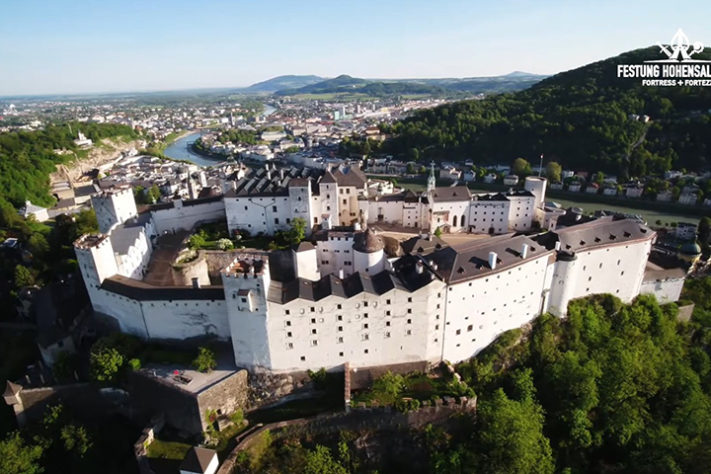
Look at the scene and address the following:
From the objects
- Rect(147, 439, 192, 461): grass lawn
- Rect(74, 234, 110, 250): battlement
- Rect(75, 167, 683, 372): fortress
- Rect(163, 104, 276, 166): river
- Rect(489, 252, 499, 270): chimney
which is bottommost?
Rect(147, 439, 192, 461): grass lawn

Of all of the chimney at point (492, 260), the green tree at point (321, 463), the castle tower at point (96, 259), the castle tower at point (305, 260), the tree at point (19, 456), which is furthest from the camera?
the castle tower at point (305, 260)

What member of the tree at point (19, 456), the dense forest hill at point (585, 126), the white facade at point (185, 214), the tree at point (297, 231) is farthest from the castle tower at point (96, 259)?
the dense forest hill at point (585, 126)

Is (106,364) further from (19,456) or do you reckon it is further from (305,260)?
(305,260)

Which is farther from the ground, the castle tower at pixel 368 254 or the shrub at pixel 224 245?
the castle tower at pixel 368 254

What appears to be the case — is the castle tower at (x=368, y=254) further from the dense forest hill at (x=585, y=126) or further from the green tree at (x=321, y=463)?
the dense forest hill at (x=585, y=126)

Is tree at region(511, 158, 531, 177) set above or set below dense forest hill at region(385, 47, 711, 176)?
below

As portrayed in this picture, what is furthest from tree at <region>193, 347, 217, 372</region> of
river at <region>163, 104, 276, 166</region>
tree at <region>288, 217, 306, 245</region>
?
river at <region>163, 104, 276, 166</region>

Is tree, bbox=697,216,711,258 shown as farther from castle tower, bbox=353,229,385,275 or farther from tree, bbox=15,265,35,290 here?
tree, bbox=15,265,35,290
